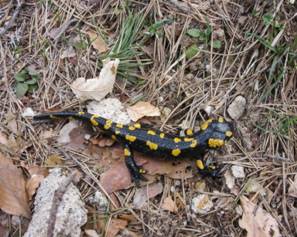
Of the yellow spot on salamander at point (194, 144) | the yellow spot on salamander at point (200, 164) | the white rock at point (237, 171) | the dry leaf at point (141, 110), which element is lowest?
the white rock at point (237, 171)

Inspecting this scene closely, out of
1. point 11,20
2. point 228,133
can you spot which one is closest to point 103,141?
point 228,133

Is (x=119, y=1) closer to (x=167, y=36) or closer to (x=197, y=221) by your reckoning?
(x=167, y=36)

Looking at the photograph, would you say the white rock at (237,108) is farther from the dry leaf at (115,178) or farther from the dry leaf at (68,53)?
the dry leaf at (68,53)

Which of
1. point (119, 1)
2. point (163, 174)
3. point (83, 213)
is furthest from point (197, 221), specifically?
point (119, 1)

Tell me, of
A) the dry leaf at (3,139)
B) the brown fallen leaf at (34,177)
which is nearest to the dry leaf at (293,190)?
the brown fallen leaf at (34,177)

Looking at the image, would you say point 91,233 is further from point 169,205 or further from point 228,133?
point 228,133

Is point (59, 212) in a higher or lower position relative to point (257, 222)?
higher

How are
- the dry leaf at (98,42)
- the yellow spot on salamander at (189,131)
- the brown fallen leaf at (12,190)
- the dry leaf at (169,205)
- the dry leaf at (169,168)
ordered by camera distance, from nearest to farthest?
the brown fallen leaf at (12,190), the dry leaf at (169,205), the dry leaf at (169,168), the yellow spot on salamander at (189,131), the dry leaf at (98,42)

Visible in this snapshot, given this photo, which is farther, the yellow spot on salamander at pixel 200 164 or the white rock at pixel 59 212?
the yellow spot on salamander at pixel 200 164
